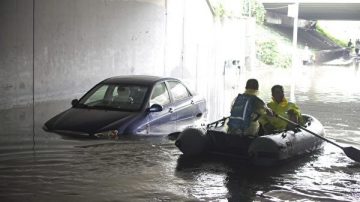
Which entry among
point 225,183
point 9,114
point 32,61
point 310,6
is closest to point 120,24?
point 32,61

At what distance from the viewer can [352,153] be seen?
9781 millimetres

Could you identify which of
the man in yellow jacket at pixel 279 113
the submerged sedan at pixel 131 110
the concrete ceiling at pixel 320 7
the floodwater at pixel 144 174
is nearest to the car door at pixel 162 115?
the submerged sedan at pixel 131 110

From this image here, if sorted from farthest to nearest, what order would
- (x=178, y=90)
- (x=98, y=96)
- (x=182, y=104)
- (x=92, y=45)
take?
(x=92, y=45), (x=178, y=90), (x=182, y=104), (x=98, y=96)

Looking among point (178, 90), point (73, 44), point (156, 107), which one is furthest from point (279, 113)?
point (73, 44)

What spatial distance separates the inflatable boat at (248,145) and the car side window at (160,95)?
4.92 ft

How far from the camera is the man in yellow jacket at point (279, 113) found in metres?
10.1

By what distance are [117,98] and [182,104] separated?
1.63 meters

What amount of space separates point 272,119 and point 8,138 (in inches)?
200

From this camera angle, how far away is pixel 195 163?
364 inches

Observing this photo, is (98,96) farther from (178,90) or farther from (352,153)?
(352,153)

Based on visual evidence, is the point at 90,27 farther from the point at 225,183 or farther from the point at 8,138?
the point at 225,183

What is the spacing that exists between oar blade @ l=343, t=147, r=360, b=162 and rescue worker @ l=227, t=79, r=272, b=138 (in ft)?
5.44

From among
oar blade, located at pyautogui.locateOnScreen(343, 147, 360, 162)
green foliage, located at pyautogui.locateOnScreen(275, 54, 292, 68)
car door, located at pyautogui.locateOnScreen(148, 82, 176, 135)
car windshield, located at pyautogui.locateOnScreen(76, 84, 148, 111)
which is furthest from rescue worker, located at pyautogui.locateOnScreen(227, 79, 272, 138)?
green foliage, located at pyautogui.locateOnScreen(275, 54, 292, 68)

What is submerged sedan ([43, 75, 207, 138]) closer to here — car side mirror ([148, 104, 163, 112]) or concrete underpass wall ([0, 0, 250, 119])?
car side mirror ([148, 104, 163, 112])
